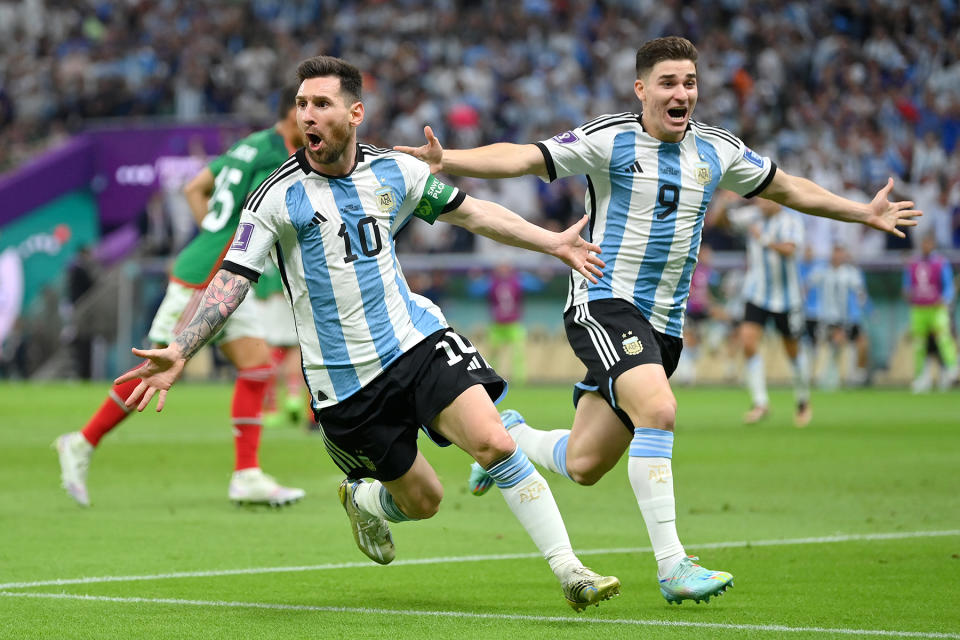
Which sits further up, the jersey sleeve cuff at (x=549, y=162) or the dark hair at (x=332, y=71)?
the dark hair at (x=332, y=71)

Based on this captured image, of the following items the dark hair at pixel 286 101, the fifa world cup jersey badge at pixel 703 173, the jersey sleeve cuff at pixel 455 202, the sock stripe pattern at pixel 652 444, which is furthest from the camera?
the dark hair at pixel 286 101

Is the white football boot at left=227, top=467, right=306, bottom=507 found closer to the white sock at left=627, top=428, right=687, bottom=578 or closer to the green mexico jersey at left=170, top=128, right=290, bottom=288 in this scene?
the green mexico jersey at left=170, top=128, right=290, bottom=288

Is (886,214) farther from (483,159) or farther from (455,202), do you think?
(455,202)

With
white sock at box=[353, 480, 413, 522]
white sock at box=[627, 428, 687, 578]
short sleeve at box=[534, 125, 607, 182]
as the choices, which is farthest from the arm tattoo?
white sock at box=[627, 428, 687, 578]

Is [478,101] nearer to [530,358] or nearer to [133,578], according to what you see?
[530,358]

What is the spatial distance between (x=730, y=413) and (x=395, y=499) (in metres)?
12.4

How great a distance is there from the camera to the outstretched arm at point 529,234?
5.88m

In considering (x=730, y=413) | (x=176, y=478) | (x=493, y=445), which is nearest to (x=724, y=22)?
(x=730, y=413)

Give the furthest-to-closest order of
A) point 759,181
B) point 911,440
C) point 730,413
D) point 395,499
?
point 730,413
point 911,440
point 759,181
point 395,499

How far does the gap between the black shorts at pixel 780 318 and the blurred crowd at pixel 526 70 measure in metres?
7.84

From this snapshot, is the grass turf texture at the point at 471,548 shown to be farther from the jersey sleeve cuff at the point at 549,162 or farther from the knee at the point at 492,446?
the jersey sleeve cuff at the point at 549,162

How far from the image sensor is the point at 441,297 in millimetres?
27250

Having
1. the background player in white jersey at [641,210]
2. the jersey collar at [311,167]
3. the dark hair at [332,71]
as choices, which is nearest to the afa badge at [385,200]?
the jersey collar at [311,167]

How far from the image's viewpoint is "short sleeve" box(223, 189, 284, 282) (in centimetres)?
580
